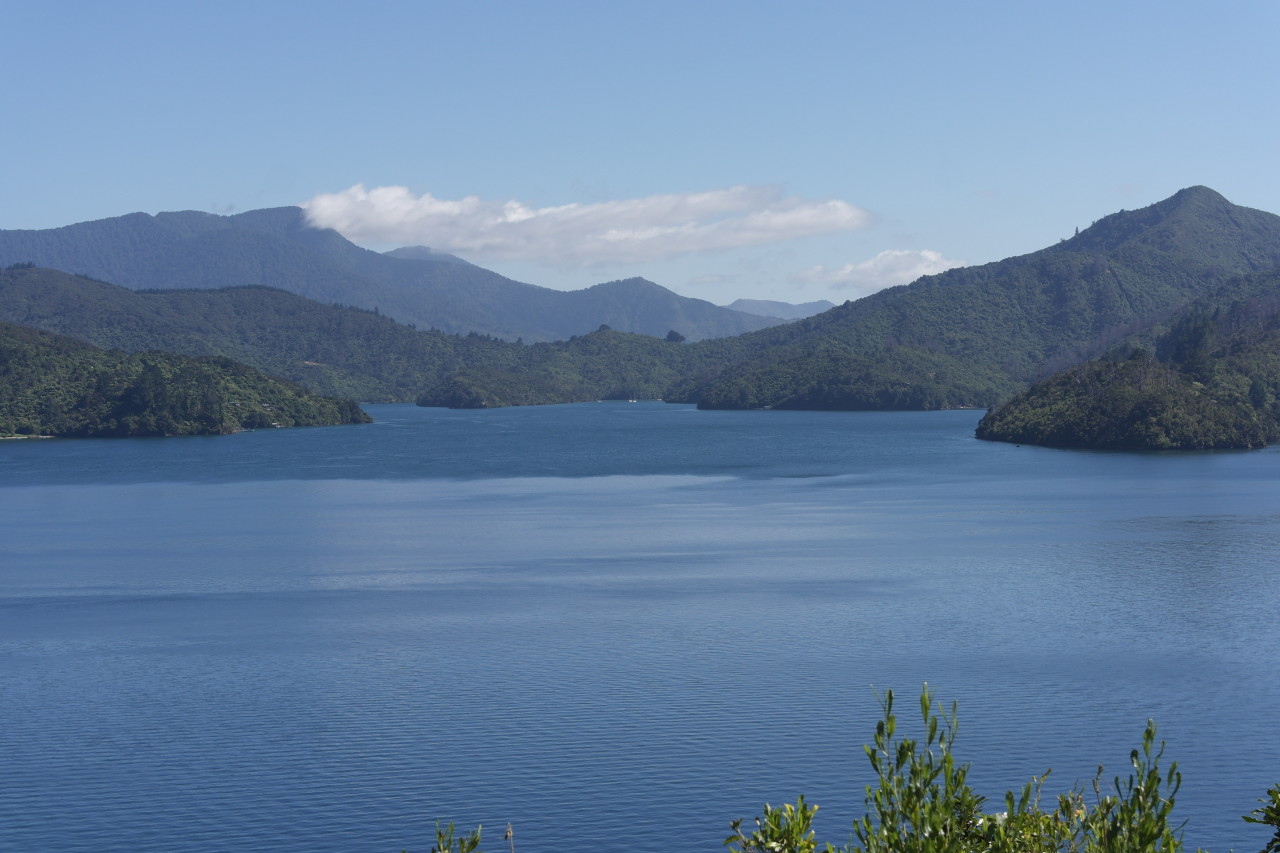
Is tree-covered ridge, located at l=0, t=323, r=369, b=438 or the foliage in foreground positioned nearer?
the foliage in foreground

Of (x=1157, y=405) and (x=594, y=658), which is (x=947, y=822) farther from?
(x=1157, y=405)

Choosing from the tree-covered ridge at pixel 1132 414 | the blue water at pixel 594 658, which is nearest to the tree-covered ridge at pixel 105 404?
the blue water at pixel 594 658

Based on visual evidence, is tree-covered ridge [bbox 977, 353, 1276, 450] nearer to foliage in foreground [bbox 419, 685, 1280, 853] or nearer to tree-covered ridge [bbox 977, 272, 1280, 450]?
tree-covered ridge [bbox 977, 272, 1280, 450]

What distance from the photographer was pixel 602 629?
145 feet

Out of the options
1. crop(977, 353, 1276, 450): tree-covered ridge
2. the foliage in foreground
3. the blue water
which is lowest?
the blue water

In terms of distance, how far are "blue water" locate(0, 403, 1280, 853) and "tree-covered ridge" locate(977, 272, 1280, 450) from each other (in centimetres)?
4128

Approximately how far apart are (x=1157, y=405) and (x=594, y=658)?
10492 centimetres

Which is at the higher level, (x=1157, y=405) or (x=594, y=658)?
(x=1157, y=405)

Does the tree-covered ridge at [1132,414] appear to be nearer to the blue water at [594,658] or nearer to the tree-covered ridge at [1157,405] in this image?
the tree-covered ridge at [1157,405]

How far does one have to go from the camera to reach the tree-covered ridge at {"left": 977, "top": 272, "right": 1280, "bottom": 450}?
128 metres

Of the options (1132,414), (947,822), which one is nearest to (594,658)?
(947,822)

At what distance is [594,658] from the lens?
39.9 meters

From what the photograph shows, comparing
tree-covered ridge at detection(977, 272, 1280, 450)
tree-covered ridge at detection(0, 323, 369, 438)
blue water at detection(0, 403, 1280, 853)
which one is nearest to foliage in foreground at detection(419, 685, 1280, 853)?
blue water at detection(0, 403, 1280, 853)

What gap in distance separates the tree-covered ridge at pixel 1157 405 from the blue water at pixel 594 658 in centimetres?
4128
